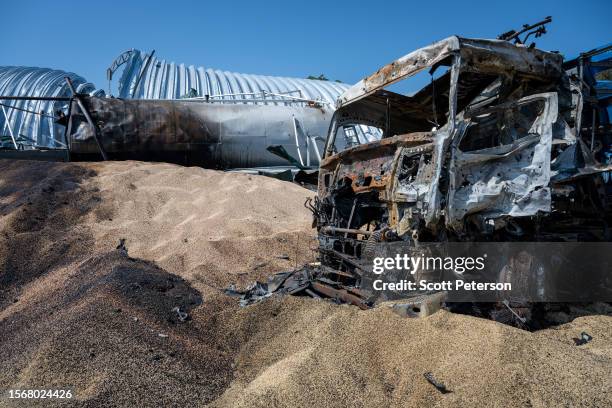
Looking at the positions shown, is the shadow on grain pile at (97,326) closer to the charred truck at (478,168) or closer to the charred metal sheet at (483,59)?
the charred truck at (478,168)

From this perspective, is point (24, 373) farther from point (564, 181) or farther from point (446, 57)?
point (564, 181)

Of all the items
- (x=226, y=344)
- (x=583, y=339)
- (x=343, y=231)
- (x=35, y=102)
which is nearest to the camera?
(x=583, y=339)

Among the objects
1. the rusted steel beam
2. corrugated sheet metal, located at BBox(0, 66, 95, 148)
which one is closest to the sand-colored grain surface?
the rusted steel beam

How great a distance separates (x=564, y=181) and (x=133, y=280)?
4.23 meters

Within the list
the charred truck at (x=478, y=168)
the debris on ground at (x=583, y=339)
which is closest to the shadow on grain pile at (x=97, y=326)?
the charred truck at (x=478, y=168)

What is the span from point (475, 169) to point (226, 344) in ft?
8.27

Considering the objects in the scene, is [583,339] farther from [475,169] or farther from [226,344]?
[226,344]

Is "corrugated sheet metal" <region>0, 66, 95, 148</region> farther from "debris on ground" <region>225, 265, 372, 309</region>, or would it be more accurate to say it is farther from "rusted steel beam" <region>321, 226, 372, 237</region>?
"rusted steel beam" <region>321, 226, 372, 237</region>

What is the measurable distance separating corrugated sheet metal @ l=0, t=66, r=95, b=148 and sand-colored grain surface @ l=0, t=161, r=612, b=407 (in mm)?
10104

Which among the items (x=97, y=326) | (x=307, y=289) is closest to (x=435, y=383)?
(x=307, y=289)

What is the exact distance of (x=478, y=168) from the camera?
3.79 m

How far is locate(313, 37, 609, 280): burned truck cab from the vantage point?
3660 mm

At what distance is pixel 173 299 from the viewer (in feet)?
14.8

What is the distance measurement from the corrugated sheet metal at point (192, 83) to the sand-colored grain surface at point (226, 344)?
36.4 ft
